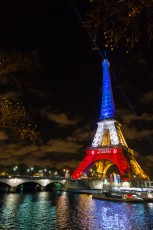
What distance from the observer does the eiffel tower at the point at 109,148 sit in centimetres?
8169

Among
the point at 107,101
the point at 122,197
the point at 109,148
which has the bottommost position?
the point at 122,197

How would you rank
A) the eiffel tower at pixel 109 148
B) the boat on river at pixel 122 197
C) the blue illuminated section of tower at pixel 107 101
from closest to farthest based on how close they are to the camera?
the boat on river at pixel 122 197 → the eiffel tower at pixel 109 148 → the blue illuminated section of tower at pixel 107 101

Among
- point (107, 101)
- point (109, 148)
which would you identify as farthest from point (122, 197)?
point (107, 101)

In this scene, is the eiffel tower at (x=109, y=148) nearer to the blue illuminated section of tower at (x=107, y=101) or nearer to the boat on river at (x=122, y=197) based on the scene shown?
the blue illuminated section of tower at (x=107, y=101)

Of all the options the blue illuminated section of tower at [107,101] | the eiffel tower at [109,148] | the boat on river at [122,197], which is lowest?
the boat on river at [122,197]

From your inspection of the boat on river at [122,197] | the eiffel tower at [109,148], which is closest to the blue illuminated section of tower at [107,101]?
the eiffel tower at [109,148]

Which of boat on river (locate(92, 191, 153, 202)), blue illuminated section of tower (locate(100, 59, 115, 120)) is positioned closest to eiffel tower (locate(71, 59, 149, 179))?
blue illuminated section of tower (locate(100, 59, 115, 120))

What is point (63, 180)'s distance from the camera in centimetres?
9594

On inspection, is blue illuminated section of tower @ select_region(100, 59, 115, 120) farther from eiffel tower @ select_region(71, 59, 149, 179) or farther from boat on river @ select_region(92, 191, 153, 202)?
boat on river @ select_region(92, 191, 153, 202)

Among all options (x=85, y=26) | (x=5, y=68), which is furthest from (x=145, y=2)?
(x=5, y=68)

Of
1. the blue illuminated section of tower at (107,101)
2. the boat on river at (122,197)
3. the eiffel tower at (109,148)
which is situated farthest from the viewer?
the blue illuminated section of tower at (107,101)

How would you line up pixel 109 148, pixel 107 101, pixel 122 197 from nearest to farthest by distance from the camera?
pixel 122 197 → pixel 109 148 → pixel 107 101

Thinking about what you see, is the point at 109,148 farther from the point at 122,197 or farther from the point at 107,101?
the point at 122,197

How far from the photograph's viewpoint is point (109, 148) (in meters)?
86.3
